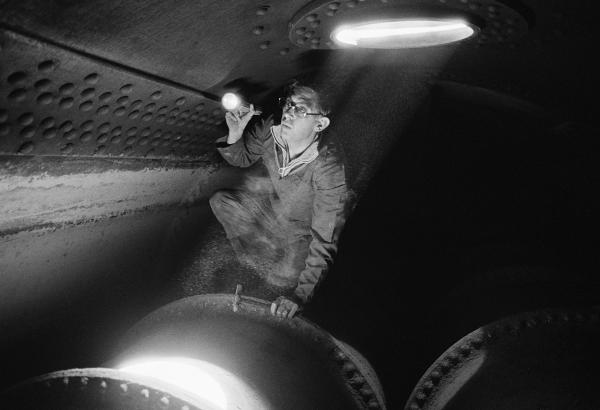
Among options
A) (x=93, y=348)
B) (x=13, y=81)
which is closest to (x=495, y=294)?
(x=13, y=81)

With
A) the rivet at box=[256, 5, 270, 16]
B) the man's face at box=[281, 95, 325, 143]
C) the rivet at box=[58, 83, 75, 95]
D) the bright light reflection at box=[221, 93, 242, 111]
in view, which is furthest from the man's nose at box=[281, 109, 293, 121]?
the rivet at box=[58, 83, 75, 95]

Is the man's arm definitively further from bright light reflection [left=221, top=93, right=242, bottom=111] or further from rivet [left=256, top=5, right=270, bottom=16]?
rivet [left=256, top=5, right=270, bottom=16]

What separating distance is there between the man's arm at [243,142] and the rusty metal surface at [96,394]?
1622 mm

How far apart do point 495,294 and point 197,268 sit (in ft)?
8.20

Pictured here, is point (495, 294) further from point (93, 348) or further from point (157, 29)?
point (93, 348)

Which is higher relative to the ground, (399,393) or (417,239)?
(417,239)

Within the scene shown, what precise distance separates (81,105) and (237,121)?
102 centimetres

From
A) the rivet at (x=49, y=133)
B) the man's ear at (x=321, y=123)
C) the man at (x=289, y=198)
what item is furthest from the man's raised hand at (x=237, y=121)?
the rivet at (x=49, y=133)

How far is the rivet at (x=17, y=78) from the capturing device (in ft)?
4.37

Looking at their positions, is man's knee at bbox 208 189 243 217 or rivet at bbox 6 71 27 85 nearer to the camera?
rivet at bbox 6 71 27 85

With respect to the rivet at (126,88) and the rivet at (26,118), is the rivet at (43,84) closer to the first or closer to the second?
the rivet at (26,118)

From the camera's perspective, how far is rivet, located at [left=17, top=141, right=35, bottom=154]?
1.64 meters

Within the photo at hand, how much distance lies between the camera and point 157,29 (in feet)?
4.90

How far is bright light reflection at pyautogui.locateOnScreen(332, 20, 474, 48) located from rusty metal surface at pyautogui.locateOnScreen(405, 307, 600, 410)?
4.16 feet
